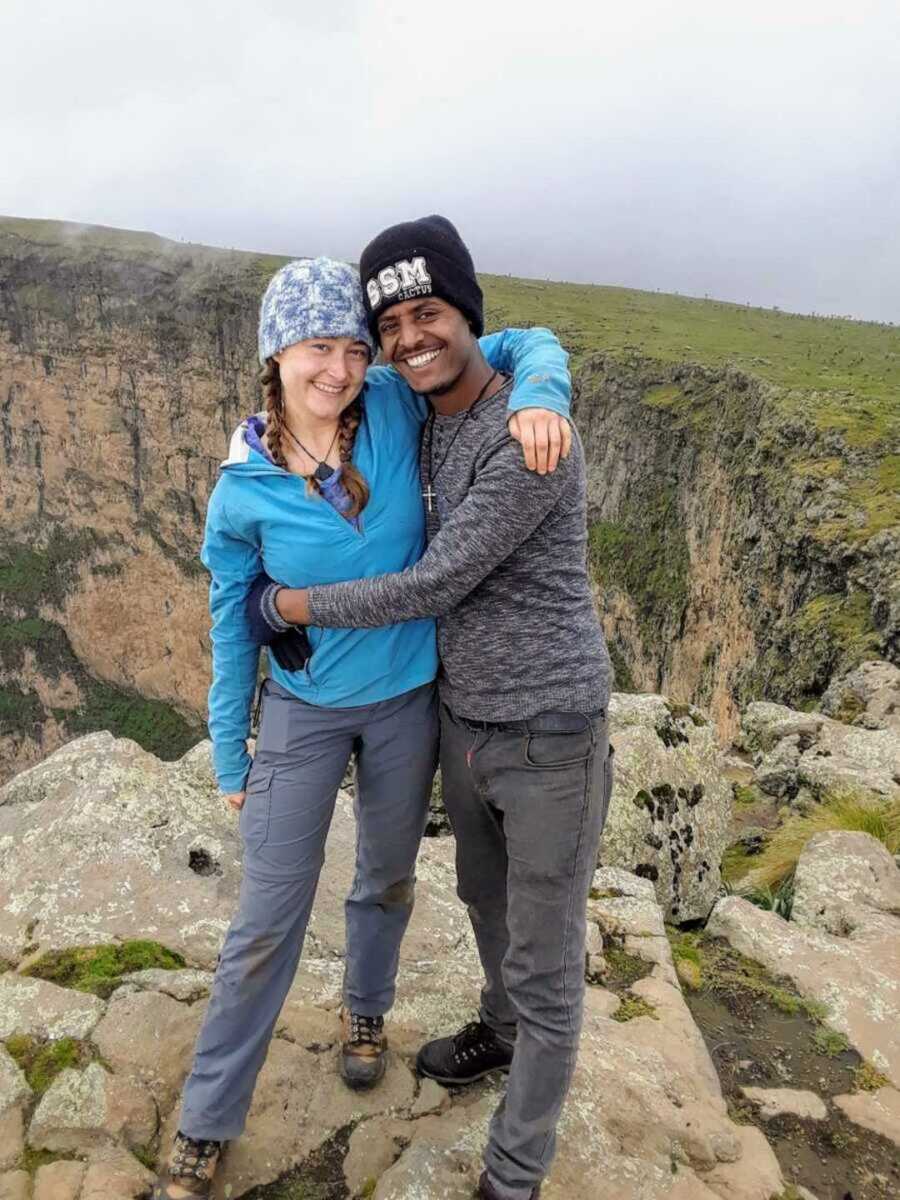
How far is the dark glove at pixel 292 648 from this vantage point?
12.3ft

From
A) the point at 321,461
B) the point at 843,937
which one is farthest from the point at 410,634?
the point at 843,937

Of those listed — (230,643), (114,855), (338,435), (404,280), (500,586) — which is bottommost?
(114,855)

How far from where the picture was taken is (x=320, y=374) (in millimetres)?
3711

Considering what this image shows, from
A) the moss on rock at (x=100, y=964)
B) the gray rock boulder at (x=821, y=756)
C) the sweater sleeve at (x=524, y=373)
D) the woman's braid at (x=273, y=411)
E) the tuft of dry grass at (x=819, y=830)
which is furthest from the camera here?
the gray rock boulder at (x=821, y=756)

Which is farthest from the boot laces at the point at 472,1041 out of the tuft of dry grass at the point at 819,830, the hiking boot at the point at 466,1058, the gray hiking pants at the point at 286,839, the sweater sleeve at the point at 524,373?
the tuft of dry grass at the point at 819,830

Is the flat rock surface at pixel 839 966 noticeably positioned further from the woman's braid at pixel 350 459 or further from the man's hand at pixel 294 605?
the woman's braid at pixel 350 459

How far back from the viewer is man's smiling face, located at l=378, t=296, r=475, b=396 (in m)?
3.55

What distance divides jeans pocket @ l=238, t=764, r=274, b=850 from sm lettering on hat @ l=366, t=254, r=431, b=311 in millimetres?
2152

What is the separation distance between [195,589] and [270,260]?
2744cm

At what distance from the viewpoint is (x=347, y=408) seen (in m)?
3.86

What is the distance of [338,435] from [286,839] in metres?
1.80

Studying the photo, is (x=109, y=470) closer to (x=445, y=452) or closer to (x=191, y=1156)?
(x=445, y=452)

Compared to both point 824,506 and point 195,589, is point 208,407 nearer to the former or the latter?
point 195,589

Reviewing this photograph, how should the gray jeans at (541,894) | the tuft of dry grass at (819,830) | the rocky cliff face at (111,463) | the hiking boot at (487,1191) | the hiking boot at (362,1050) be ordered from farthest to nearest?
the rocky cliff face at (111,463)
the tuft of dry grass at (819,830)
the hiking boot at (362,1050)
the hiking boot at (487,1191)
the gray jeans at (541,894)
